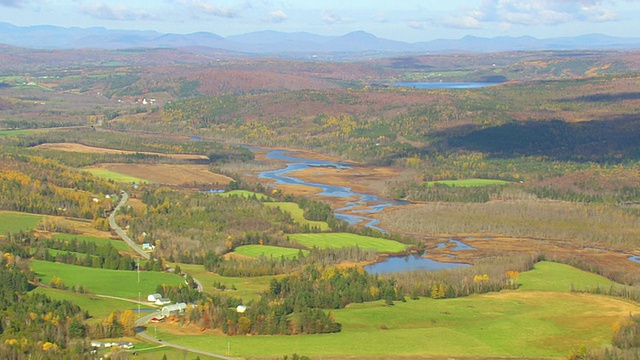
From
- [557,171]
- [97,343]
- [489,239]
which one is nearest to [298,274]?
[97,343]

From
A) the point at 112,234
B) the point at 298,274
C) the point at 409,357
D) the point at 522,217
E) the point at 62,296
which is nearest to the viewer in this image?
the point at 409,357

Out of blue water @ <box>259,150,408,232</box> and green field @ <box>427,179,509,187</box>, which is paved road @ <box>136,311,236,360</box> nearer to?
blue water @ <box>259,150,408,232</box>

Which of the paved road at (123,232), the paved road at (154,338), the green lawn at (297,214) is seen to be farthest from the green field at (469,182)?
the paved road at (154,338)

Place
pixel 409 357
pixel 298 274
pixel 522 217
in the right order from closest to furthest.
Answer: pixel 409 357, pixel 298 274, pixel 522 217

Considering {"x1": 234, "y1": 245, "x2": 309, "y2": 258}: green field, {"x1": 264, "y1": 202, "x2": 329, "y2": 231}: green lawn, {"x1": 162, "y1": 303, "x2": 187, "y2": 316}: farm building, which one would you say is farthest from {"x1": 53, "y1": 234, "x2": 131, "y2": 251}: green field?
{"x1": 162, "y1": 303, "x2": 187, "y2": 316}: farm building

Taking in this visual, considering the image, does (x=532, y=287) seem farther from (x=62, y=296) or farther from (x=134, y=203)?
(x=134, y=203)

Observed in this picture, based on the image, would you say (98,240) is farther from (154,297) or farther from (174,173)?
(174,173)
